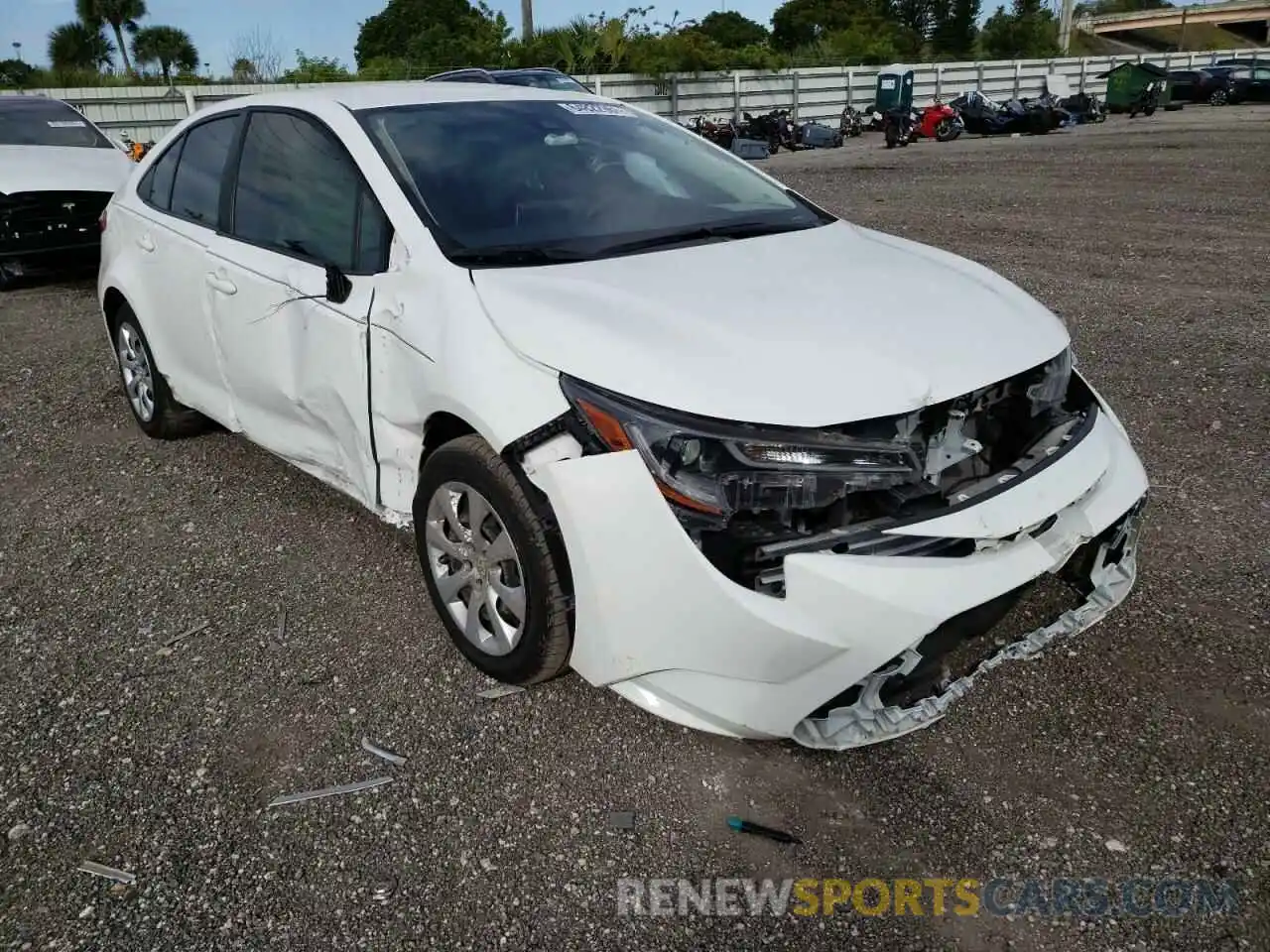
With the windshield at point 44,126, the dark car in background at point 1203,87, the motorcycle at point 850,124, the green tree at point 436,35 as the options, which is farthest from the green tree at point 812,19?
the windshield at point 44,126

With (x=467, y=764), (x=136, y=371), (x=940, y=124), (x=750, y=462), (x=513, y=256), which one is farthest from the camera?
(x=940, y=124)

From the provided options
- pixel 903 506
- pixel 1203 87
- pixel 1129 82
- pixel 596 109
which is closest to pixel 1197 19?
pixel 1203 87

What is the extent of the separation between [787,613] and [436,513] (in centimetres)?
117

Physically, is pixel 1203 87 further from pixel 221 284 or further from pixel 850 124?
pixel 221 284

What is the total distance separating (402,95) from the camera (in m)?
3.60

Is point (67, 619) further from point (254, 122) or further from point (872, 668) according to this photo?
point (872, 668)

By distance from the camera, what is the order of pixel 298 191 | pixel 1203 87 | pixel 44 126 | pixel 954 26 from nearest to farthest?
pixel 298 191 < pixel 44 126 < pixel 1203 87 < pixel 954 26

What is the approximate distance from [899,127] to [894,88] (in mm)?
6454

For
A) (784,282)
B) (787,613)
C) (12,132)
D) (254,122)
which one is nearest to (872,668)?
(787,613)

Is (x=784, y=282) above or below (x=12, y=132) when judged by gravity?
below

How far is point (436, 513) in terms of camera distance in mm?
2906

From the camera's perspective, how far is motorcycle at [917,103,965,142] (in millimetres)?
24312

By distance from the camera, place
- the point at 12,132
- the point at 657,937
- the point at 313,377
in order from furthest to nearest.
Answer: the point at 12,132
the point at 313,377
the point at 657,937

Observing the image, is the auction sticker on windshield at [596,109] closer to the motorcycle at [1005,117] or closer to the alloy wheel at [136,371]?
the alloy wheel at [136,371]
